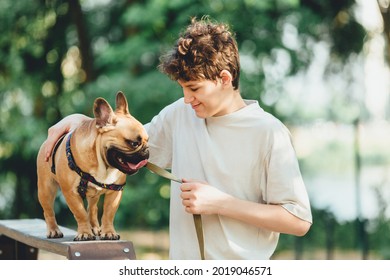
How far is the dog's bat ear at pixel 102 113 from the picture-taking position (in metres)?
1.91

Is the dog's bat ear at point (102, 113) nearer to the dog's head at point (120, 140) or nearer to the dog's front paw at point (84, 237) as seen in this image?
the dog's head at point (120, 140)

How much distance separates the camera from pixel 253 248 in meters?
2.24

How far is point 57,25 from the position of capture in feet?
28.8

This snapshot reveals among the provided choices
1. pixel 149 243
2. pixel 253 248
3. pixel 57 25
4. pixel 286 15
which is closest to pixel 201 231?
pixel 253 248

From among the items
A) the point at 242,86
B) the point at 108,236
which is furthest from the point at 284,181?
the point at 242,86

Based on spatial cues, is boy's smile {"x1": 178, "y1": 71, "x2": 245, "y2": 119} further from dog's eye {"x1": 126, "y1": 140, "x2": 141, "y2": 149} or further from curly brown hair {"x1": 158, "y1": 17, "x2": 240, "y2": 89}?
dog's eye {"x1": 126, "y1": 140, "x2": 141, "y2": 149}

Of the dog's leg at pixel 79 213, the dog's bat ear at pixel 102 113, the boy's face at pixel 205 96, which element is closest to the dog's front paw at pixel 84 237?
the dog's leg at pixel 79 213

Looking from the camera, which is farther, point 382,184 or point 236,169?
point 382,184

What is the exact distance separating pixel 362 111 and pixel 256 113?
647 centimetres

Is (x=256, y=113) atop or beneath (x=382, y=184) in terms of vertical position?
atop
